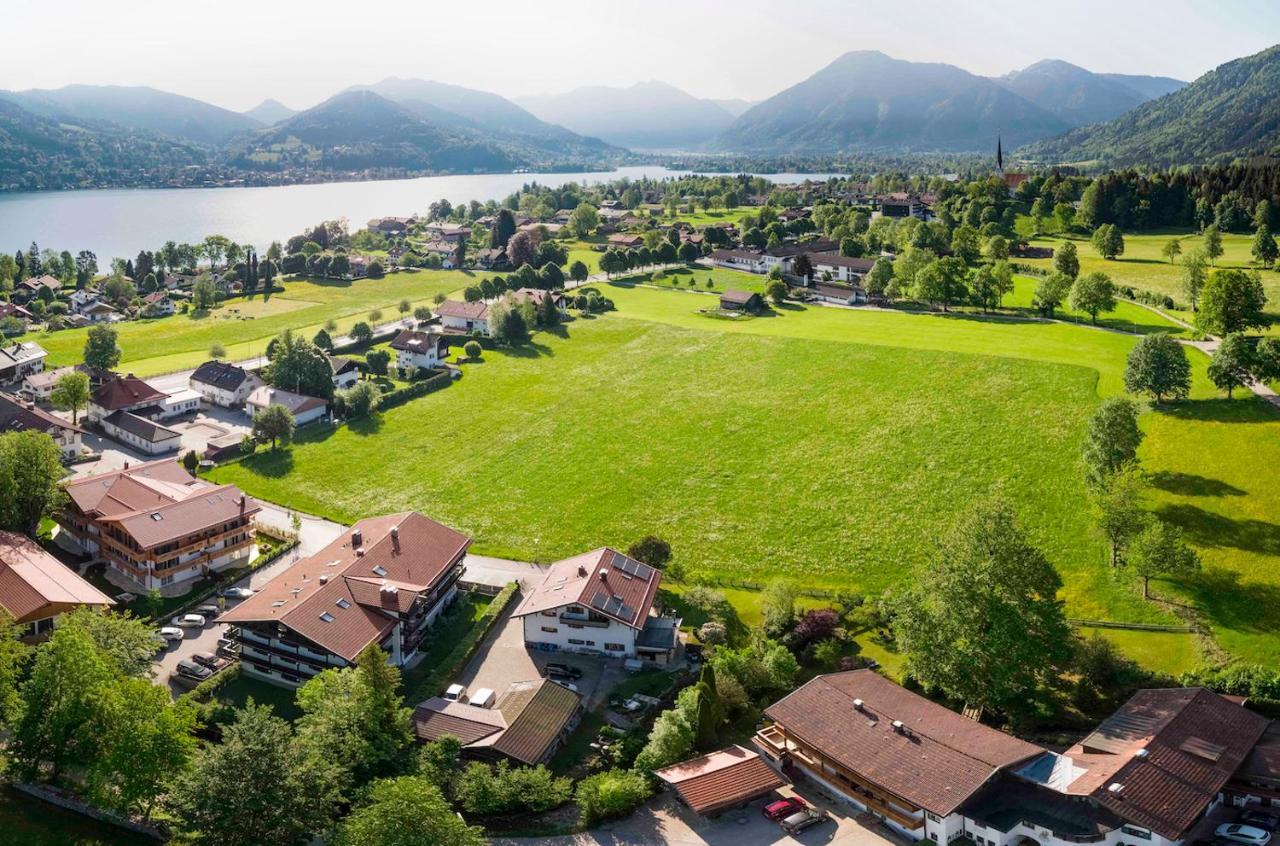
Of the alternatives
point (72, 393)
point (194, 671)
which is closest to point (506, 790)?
point (194, 671)

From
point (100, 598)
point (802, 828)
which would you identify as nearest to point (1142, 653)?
point (802, 828)

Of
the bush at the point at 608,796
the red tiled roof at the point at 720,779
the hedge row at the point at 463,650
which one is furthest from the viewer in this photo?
the hedge row at the point at 463,650

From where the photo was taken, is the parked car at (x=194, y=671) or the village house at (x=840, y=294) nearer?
the parked car at (x=194, y=671)

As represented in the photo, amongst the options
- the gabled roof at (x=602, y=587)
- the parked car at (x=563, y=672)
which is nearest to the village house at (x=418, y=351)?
the gabled roof at (x=602, y=587)

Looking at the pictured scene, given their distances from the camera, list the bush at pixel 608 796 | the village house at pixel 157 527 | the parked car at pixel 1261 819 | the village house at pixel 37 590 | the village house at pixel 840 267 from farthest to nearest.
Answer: the village house at pixel 840 267, the village house at pixel 157 527, the village house at pixel 37 590, the bush at pixel 608 796, the parked car at pixel 1261 819

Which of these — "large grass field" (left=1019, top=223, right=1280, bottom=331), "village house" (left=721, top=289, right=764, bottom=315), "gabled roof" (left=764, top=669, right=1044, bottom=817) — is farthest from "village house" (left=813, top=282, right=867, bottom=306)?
"gabled roof" (left=764, top=669, right=1044, bottom=817)

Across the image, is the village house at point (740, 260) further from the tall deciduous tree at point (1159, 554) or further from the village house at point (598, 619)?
the village house at point (598, 619)

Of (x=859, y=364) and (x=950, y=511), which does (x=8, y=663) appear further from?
(x=859, y=364)

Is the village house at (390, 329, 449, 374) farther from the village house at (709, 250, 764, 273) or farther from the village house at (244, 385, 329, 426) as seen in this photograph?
the village house at (709, 250, 764, 273)
